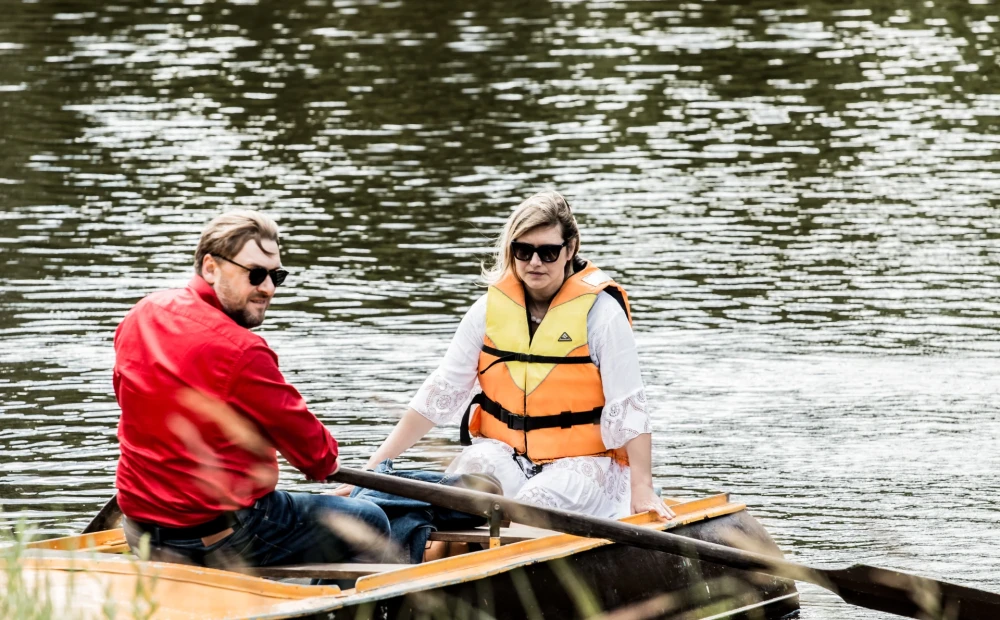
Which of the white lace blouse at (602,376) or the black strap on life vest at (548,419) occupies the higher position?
the white lace blouse at (602,376)

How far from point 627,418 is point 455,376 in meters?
0.71

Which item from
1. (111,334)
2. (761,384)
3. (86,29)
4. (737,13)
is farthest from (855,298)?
(86,29)

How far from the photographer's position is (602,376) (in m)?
6.07

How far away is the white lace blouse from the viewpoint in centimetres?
600

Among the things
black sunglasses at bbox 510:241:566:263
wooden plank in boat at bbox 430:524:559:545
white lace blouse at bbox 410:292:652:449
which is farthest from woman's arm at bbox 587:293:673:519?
wooden plank in boat at bbox 430:524:559:545

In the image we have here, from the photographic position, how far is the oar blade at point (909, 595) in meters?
5.85

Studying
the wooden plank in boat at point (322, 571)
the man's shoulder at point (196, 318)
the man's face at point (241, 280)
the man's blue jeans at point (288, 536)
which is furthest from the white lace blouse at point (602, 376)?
the man's shoulder at point (196, 318)

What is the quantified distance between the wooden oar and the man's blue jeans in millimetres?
120

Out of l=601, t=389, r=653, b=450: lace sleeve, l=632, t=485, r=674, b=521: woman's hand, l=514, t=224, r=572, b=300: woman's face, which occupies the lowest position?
l=632, t=485, r=674, b=521: woman's hand

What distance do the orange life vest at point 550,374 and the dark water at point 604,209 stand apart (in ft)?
4.39

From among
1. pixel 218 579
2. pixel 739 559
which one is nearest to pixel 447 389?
pixel 739 559

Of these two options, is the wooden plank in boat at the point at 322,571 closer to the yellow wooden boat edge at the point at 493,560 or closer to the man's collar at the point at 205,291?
the yellow wooden boat edge at the point at 493,560

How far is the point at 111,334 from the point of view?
33.9ft

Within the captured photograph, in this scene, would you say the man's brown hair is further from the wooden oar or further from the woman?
the woman
